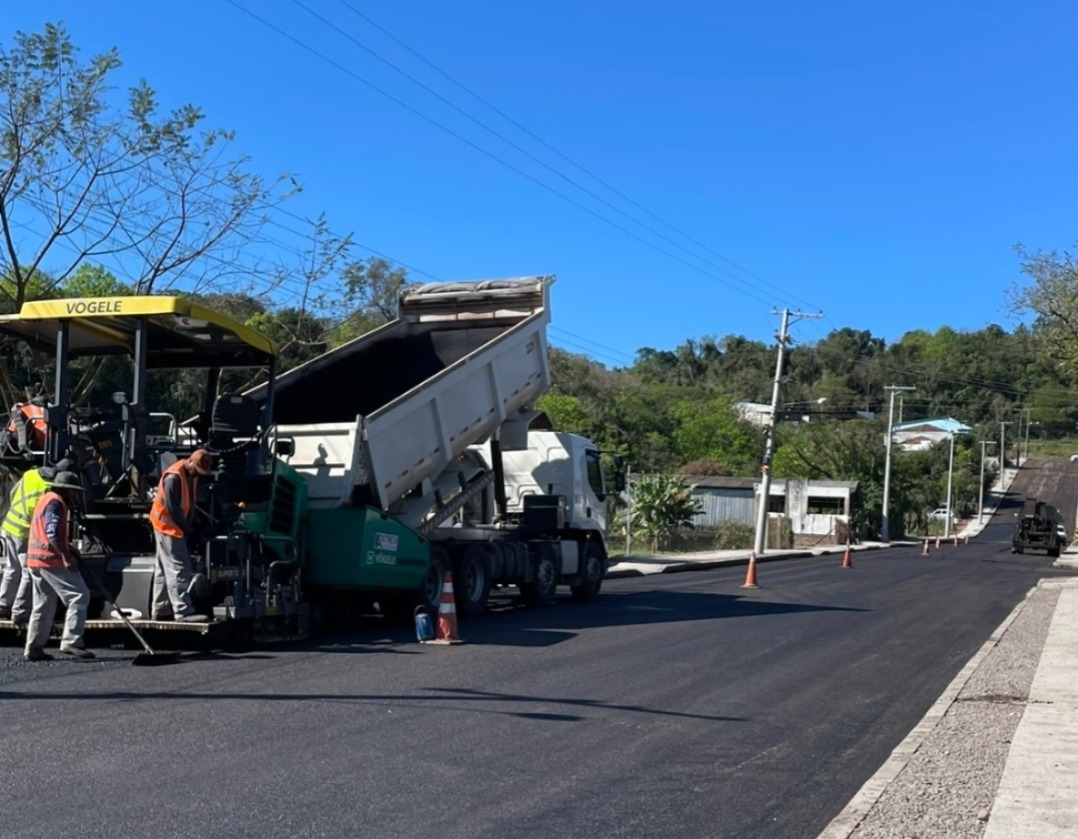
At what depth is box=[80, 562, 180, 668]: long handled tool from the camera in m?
10.1

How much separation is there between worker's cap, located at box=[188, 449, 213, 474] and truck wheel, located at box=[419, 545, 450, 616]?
3.50 metres

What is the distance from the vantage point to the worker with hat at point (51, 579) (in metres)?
10.0

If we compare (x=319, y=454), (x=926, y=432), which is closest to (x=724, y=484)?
(x=319, y=454)

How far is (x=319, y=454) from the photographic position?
12664mm

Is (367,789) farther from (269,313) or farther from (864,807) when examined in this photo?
(269,313)

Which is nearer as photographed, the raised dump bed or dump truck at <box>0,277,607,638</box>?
dump truck at <box>0,277,607,638</box>

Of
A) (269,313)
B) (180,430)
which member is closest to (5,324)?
(180,430)

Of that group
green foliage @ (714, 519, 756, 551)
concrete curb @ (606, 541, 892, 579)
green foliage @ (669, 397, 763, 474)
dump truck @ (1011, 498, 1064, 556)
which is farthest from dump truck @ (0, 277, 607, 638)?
green foliage @ (669, 397, 763, 474)

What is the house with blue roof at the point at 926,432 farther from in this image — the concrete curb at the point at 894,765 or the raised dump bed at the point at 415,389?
the concrete curb at the point at 894,765

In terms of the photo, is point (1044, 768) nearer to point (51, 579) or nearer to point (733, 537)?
point (51, 579)

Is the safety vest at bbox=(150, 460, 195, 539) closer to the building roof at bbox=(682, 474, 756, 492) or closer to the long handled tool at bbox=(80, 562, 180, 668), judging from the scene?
the long handled tool at bbox=(80, 562, 180, 668)

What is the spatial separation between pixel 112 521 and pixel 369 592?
288cm

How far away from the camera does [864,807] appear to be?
6250 mm

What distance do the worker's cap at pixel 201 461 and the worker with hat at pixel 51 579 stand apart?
1129 mm
